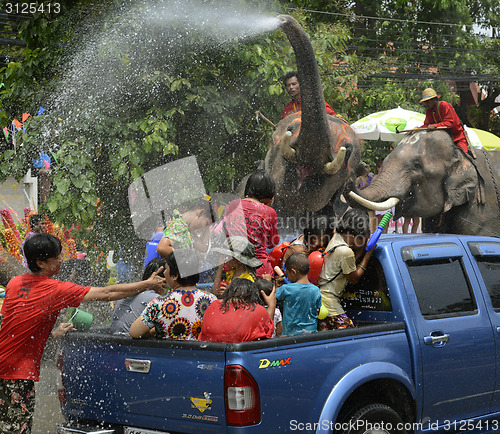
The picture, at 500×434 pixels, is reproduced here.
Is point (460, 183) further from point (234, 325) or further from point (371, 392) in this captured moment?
point (234, 325)

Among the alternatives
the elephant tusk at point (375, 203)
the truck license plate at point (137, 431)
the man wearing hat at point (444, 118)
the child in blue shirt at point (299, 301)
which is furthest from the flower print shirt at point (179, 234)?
the man wearing hat at point (444, 118)

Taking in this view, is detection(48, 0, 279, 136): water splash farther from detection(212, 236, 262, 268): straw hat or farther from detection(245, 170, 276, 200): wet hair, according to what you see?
detection(212, 236, 262, 268): straw hat

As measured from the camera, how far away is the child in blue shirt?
4.95 meters

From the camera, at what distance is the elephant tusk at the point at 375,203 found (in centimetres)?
869

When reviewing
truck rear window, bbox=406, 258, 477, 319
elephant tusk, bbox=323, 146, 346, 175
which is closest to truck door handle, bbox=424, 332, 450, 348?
truck rear window, bbox=406, 258, 477, 319

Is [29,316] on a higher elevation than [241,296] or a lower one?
lower

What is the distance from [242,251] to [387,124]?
973cm

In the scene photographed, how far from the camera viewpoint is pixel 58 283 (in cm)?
479

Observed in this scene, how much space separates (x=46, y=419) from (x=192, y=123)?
3907 mm

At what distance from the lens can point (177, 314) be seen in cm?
455

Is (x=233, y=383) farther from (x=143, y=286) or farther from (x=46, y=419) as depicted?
(x=46, y=419)

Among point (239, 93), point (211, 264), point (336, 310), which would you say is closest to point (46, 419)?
point (211, 264)

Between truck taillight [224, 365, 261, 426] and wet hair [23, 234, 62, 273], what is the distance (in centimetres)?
158

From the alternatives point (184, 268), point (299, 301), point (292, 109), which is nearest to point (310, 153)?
point (292, 109)
